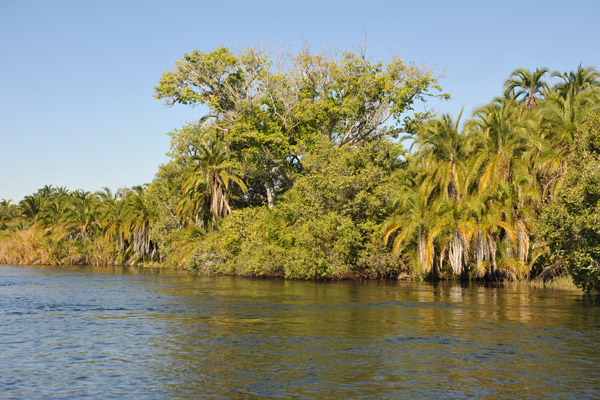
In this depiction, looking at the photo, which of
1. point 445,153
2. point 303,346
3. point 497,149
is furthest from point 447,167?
point 303,346

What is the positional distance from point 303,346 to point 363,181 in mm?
28981

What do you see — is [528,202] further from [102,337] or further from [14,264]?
[14,264]

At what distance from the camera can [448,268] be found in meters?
44.6

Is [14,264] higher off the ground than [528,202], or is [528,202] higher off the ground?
[528,202]

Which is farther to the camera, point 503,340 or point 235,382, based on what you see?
point 503,340

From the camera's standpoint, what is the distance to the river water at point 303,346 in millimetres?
14164

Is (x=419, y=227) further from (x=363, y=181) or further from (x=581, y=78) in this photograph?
(x=581, y=78)

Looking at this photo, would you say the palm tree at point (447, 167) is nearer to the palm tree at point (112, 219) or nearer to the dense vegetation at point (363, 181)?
the dense vegetation at point (363, 181)

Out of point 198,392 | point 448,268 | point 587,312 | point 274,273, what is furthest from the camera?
point 274,273

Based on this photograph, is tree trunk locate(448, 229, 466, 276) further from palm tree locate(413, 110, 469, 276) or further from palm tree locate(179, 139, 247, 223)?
palm tree locate(179, 139, 247, 223)

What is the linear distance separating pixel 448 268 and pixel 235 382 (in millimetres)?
32251

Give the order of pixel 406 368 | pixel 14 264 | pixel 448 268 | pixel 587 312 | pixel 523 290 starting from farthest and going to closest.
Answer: pixel 14 264 < pixel 448 268 < pixel 523 290 < pixel 587 312 < pixel 406 368

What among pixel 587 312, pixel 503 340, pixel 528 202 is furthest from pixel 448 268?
pixel 503 340

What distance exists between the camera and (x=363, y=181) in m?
47.1
